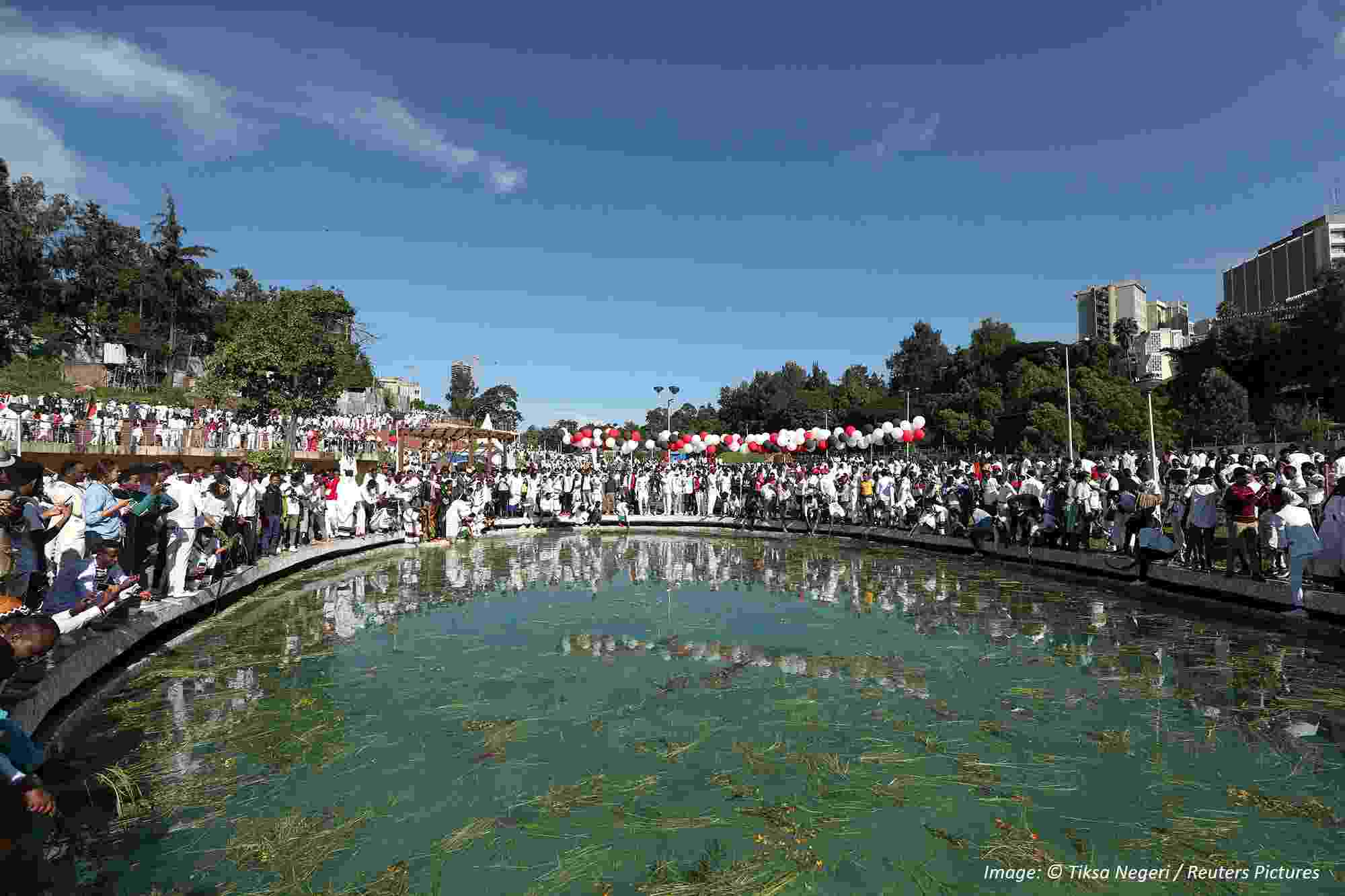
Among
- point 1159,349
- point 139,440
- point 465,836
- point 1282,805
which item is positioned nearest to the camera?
point 465,836

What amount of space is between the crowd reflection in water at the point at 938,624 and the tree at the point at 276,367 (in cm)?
1901

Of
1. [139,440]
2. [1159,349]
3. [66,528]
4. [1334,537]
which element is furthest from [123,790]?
[1159,349]

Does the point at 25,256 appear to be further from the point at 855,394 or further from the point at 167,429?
the point at 855,394

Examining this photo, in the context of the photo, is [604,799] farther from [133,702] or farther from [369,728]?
[133,702]

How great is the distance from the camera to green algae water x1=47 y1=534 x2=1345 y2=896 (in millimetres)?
3721

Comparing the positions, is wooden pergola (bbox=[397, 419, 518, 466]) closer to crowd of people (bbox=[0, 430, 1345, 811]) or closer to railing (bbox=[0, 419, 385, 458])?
railing (bbox=[0, 419, 385, 458])

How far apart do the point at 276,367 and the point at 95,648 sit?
2697cm

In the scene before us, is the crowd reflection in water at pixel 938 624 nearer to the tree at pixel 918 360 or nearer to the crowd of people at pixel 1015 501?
the crowd of people at pixel 1015 501

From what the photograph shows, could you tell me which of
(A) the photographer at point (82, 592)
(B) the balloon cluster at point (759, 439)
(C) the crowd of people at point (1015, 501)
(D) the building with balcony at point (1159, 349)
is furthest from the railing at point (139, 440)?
(D) the building with balcony at point (1159, 349)

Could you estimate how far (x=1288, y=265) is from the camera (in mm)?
107812

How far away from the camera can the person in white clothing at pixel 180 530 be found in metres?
8.56

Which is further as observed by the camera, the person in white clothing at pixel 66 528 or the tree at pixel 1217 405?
the tree at pixel 1217 405

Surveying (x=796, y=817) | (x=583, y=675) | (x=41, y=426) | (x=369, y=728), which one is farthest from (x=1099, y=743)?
(x=41, y=426)

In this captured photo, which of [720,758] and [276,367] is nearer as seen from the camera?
[720,758]
